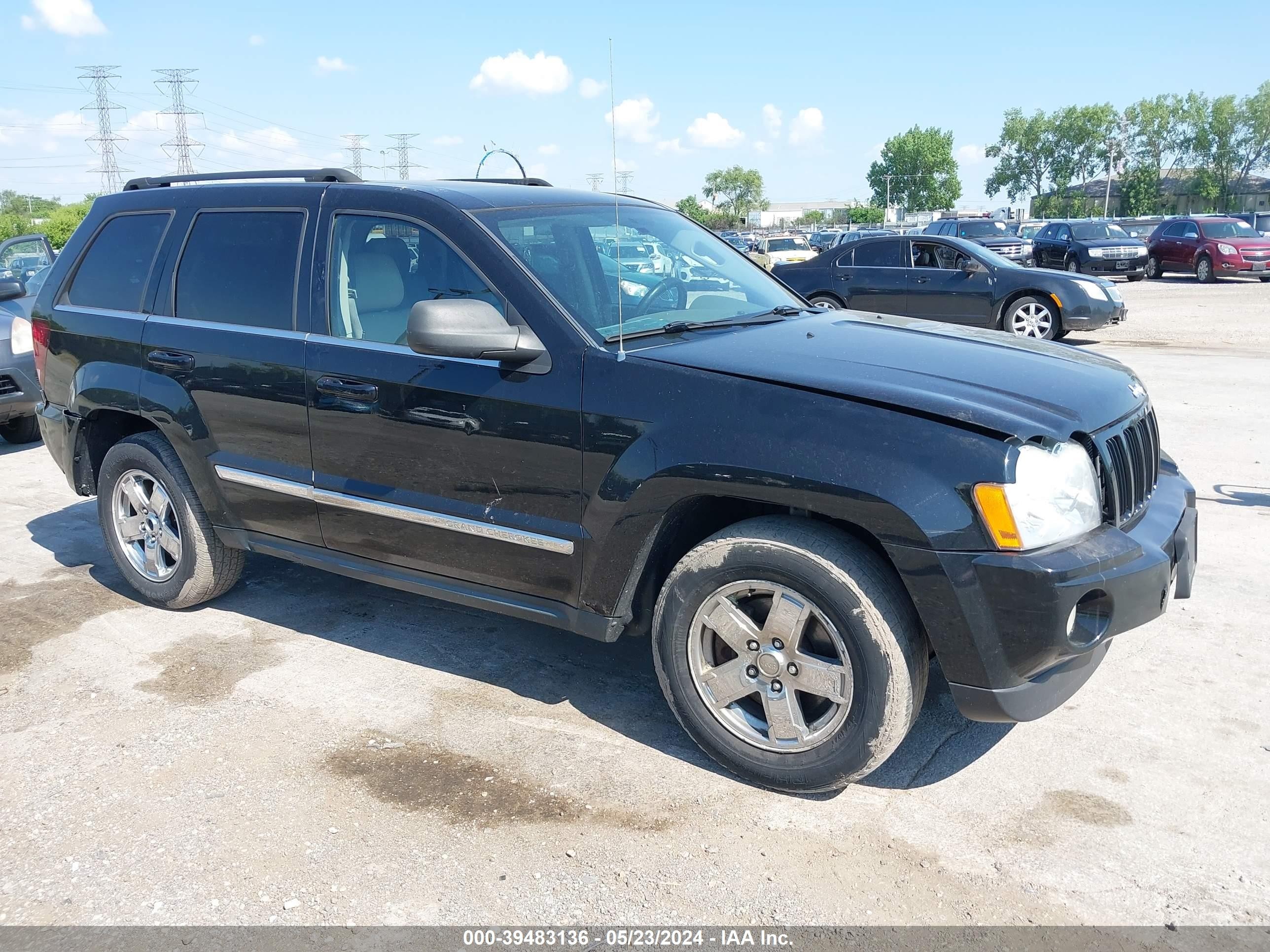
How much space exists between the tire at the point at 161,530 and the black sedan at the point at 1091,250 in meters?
24.4

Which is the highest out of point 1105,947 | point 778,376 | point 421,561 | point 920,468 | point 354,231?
point 354,231

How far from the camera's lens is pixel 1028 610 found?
2.83m

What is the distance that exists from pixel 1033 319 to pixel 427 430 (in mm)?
11434

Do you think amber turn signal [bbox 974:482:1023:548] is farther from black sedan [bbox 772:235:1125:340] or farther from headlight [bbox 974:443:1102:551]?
black sedan [bbox 772:235:1125:340]

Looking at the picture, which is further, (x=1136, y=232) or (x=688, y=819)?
(x=1136, y=232)

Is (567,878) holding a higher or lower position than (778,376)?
lower

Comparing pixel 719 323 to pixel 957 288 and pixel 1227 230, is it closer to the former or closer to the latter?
pixel 957 288

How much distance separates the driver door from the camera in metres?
3.55

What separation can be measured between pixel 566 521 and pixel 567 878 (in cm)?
116

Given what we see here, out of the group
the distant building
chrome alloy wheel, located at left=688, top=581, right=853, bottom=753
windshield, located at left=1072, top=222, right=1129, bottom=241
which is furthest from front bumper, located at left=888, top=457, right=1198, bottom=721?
the distant building

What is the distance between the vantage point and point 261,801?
3.35m

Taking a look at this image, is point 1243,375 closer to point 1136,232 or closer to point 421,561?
point 421,561

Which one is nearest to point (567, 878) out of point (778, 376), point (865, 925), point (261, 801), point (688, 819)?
point (688, 819)

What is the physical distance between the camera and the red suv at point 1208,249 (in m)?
24.3
